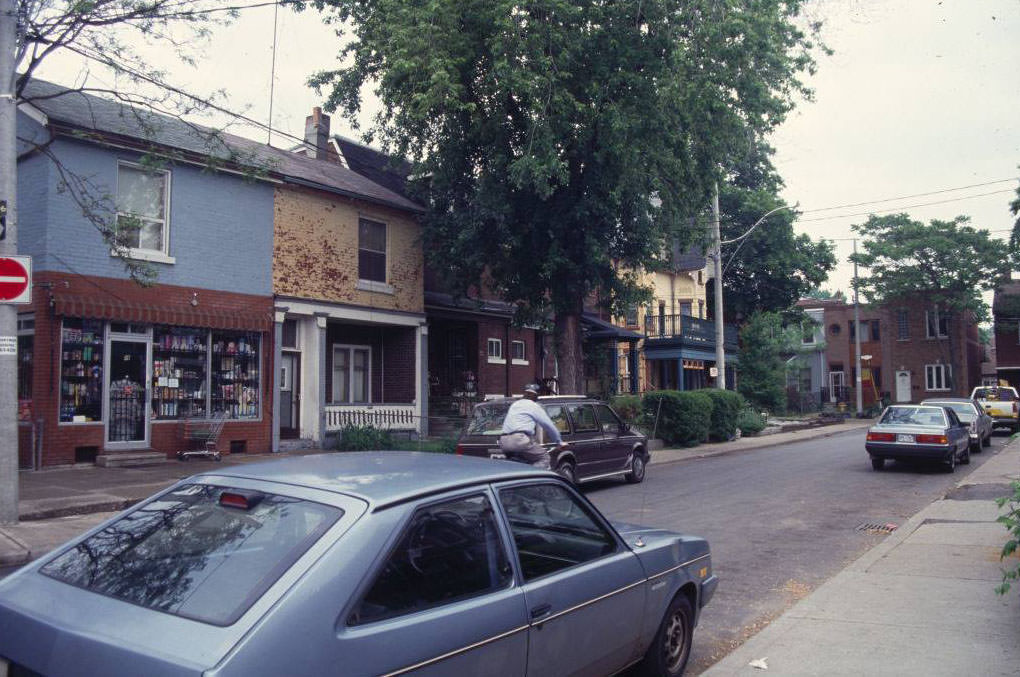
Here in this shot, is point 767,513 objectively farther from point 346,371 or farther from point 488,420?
point 346,371

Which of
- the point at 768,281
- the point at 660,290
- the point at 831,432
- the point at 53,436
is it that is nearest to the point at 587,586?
the point at 53,436

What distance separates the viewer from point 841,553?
918 centimetres

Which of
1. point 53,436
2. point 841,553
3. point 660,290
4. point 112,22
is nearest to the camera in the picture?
point 841,553

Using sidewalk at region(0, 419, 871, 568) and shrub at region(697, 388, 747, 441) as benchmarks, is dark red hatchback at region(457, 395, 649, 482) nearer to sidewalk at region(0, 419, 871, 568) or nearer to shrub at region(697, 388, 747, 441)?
sidewalk at region(0, 419, 871, 568)

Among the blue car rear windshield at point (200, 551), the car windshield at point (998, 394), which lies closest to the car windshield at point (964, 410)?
the car windshield at point (998, 394)

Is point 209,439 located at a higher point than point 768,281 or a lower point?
lower

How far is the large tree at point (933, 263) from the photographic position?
4572cm

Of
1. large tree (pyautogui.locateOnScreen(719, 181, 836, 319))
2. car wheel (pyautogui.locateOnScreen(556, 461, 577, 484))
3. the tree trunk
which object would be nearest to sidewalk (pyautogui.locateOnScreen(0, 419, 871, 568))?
car wheel (pyautogui.locateOnScreen(556, 461, 577, 484))

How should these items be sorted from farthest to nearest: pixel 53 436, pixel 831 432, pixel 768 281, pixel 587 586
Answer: pixel 768 281 < pixel 831 432 < pixel 53 436 < pixel 587 586

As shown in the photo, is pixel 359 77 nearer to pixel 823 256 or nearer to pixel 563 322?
pixel 563 322

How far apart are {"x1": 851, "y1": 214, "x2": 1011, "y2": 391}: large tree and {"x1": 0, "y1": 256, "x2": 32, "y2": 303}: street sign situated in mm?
46478

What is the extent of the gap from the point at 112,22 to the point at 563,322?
13.0 metres

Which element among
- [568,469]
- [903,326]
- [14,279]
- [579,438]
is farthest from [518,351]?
[903,326]

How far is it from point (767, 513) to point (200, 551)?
10.2 meters
